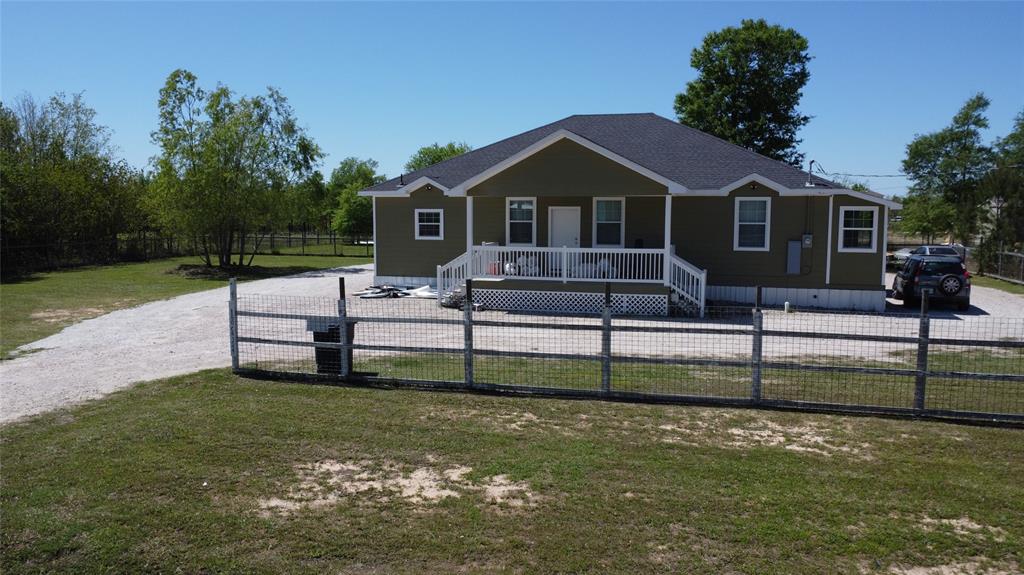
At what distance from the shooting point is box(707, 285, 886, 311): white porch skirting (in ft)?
64.1

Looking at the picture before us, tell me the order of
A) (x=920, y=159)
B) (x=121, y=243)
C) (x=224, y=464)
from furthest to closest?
(x=920, y=159)
(x=121, y=243)
(x=224, y=464)

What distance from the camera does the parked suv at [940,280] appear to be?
18828 mm

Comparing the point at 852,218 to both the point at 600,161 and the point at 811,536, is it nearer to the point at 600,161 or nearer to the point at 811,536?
the point at 600,161

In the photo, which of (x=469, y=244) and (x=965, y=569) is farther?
(x=469, y=244)

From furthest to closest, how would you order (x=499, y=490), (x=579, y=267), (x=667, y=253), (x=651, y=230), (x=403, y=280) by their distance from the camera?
(x=403, y=280) < (x=651, y=230) < (x=579, y=267) < (x=667, y=253) < (x=499, y=490)

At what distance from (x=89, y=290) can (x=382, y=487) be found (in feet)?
69.5

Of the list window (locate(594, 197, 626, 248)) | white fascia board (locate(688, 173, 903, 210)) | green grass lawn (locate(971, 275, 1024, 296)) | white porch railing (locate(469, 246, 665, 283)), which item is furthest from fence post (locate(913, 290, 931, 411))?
green grass lawn (locate(971, 275, 1024, 296))

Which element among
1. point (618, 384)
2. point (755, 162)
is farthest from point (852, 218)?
point (618, 384)

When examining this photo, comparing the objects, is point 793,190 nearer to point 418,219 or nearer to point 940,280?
point 940,280

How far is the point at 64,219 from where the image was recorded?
32.2m

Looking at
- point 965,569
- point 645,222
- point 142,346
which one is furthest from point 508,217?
point 965,569

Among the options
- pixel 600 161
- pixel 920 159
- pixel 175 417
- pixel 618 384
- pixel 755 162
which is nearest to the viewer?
pixel 175 417

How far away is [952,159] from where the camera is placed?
173 ft

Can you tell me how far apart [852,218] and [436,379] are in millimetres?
14684
